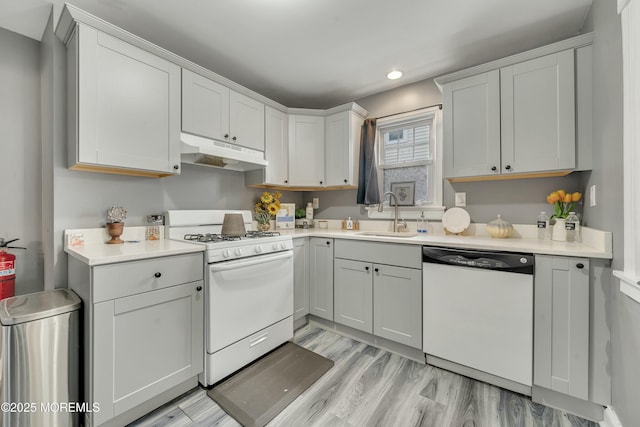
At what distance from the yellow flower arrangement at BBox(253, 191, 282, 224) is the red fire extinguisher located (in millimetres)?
1787

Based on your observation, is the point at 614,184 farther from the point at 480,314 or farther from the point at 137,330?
the point at 137,330

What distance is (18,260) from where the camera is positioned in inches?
73.4

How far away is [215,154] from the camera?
210cm

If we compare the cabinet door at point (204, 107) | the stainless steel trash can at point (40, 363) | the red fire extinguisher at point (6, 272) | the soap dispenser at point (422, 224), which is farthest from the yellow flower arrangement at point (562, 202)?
the red fire extinguisher at point (6, 272)

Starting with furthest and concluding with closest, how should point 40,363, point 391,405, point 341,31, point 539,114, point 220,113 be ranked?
point 220,113 < point 341,31 < point 539,114 < point 391,405 < point 40,363

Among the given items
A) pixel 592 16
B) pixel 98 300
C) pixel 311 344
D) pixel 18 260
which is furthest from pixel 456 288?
pixel 18 260

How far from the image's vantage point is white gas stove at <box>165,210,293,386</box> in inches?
68.4

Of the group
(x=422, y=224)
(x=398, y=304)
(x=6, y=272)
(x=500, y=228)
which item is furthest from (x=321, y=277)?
(x=6, y=272)

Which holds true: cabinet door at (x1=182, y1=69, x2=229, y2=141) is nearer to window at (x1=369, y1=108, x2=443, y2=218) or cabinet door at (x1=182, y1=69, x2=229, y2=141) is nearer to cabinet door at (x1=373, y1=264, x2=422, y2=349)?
window at (x1=369, y1=108, x2=443, y2=218)

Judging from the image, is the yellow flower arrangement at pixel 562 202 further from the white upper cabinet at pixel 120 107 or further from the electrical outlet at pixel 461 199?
the white upper cabinet at pixel 120 107

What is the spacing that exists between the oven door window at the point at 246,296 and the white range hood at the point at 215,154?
0.89 m

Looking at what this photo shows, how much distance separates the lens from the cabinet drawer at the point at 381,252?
6.64ft

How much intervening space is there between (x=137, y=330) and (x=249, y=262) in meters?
0.74

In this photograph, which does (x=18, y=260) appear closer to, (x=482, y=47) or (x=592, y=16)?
(x=482, y=47)
